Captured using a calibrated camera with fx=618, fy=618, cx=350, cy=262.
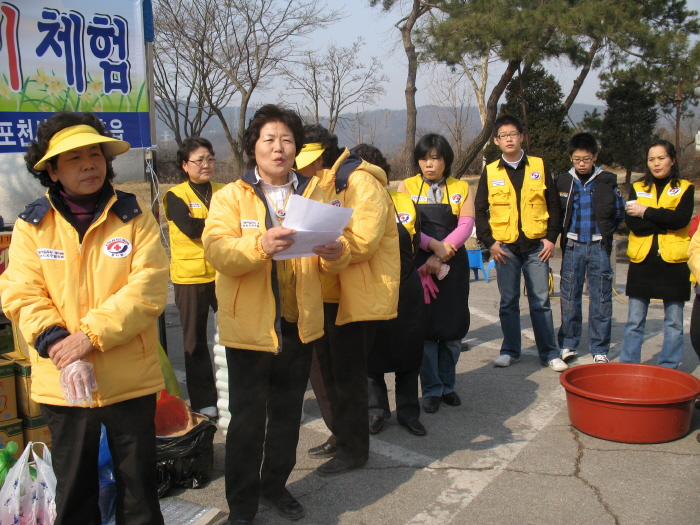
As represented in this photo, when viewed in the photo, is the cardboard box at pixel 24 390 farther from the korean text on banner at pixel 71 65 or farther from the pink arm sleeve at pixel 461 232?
the pink arm sleeve at pixel 461 232

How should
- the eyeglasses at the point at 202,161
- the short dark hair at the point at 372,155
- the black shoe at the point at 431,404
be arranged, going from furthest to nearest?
1. the eyeglasses at the point at 202,161
2. the black shoe at the point at 431,404
3. the short dark hair at the point at 372,155

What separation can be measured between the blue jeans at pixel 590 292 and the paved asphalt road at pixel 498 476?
0.90 meters

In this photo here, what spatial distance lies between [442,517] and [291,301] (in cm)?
133

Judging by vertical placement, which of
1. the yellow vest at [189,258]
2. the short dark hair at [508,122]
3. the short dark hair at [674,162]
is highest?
the short dark hair at [508,122]

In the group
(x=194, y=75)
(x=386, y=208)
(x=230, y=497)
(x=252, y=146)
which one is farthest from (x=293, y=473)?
(x=194, y=75)

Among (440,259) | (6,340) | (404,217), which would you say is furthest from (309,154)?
(6,340)

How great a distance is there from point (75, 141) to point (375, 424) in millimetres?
2647

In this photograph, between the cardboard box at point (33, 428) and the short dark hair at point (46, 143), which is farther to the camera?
the cardboard box at point (33, 428)

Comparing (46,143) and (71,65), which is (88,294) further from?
(71,65)

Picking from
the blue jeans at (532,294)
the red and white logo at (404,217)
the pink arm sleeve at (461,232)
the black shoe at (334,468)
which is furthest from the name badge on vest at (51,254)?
the blue jeans at (532,294)

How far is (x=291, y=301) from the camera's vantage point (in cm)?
292

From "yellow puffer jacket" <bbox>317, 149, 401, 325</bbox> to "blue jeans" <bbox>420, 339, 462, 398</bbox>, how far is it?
A: 1.21 meters

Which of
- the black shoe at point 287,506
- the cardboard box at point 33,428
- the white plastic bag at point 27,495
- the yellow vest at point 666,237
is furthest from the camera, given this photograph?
the yellow vest at point 666,237

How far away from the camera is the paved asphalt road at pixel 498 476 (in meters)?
3.09
